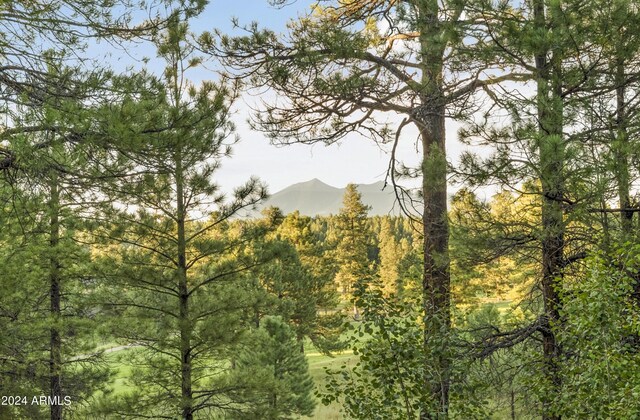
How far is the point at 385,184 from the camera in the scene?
6918 millimetres

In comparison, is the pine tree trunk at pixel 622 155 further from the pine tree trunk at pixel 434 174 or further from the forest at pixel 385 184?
the pine tree trunk at pixel 434 174

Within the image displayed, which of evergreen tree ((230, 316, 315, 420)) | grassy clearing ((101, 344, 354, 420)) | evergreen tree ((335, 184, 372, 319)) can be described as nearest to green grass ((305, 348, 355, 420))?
grassy clearing ((101, 344, 354, 420))

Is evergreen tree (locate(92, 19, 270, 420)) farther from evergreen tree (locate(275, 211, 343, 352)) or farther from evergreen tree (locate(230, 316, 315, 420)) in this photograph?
evergreen tree (locate(275, 211, 343, 352))

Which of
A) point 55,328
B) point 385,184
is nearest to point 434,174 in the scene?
point 385,184

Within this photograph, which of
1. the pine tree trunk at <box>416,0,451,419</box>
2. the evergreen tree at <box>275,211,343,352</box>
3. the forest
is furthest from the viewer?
the evergreen tree at <box>275,211,343,352</box>

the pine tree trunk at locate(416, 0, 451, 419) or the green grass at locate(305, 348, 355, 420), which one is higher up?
the pine tree trunk at locate(416, 0, 451, 419)

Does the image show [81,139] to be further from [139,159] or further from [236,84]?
[236,84]

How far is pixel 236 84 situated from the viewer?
769cm

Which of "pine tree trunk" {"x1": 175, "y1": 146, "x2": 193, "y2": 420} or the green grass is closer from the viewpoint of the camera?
"pine tree trunk" {"x1": 175, "y1": 146, "x2": 193, "y2": 420}

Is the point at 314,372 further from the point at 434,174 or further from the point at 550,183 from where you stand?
the point at 550,183

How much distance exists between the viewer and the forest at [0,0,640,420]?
15.4 feet

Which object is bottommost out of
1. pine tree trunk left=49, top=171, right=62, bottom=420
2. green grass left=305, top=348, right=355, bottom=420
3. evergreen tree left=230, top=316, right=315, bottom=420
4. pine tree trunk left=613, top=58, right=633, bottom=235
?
green grass left=305, top=348, right=355, bottom=420

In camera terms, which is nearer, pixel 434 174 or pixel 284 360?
pixel 434 174

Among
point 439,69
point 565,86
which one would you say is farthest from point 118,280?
point 565,86
